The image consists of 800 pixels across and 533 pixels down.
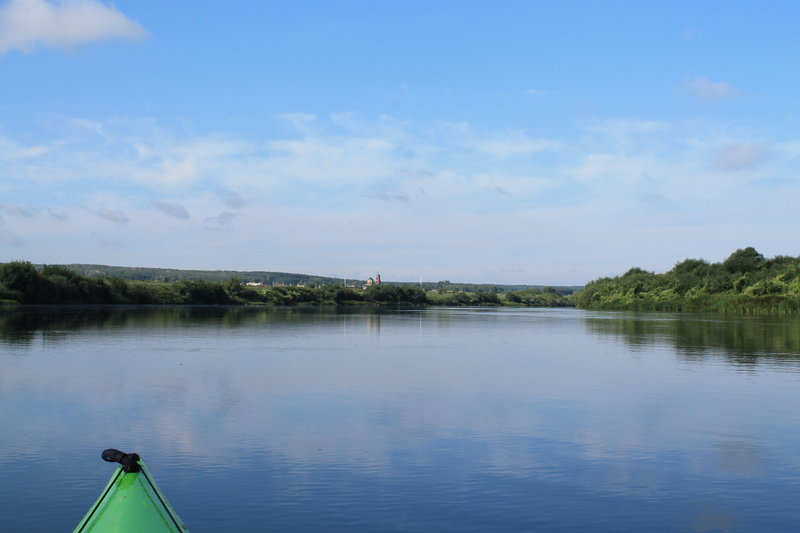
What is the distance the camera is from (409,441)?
14.4 meters

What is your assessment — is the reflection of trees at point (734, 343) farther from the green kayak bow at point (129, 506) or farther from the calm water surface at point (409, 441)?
the green kayak bow at point (129, 506)

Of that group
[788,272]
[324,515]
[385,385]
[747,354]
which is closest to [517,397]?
[385,385]

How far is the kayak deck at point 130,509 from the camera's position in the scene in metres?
6.48

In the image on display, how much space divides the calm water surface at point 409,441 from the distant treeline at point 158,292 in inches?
3007

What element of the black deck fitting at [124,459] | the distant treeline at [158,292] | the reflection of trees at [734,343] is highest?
the distant treeline at [158,292]

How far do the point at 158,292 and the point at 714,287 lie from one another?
90.6m

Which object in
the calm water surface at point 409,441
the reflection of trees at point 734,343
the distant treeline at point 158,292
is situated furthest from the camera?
the distant treeline at point 158,292

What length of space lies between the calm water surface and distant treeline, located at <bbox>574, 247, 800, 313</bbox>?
70.9 m

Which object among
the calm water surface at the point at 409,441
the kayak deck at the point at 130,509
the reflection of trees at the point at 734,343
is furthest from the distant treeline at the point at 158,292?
the kayak deck at the point at 130,509

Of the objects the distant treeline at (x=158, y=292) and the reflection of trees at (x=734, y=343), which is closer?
the reflection of trees at (x=734, y=343)

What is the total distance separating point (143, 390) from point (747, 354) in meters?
26.9

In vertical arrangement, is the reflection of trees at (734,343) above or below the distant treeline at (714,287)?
below

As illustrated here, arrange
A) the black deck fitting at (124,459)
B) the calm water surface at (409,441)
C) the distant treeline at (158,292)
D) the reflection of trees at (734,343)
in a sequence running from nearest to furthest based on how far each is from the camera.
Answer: the black deck fitting at (124,459) → the calm water surface at (409,441) → the reflection of trees at (734,343) → the distant treeline at (158,292)

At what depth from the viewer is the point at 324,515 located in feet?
31.8
